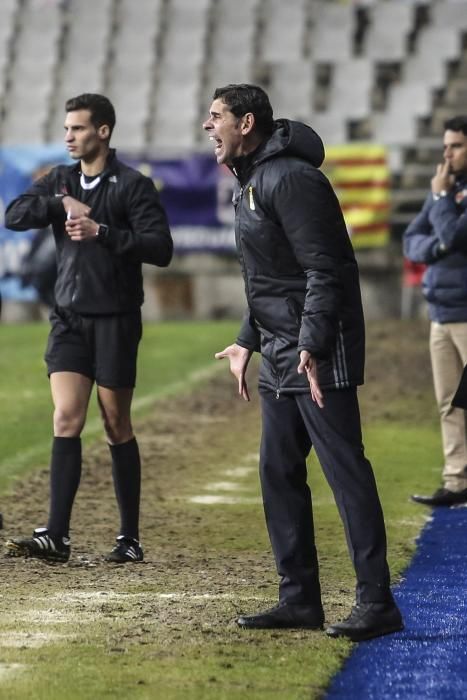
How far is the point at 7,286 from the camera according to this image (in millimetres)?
22781

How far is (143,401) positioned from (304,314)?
856cm

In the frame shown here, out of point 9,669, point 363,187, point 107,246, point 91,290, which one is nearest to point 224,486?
point 91,290

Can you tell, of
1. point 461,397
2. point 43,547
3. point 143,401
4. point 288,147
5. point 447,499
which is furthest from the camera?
point 143,401

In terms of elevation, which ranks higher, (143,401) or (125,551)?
(125,551)

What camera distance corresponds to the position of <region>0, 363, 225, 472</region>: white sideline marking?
10.4 m

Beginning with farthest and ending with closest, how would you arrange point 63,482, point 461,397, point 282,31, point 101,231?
point 282,31 < point 63,482 < point 101,231 < point 461,397

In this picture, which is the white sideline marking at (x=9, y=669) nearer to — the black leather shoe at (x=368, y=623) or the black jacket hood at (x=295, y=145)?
the black leather shoe at (x=368, y=623)

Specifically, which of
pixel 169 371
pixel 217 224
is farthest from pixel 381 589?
pixel 217 224

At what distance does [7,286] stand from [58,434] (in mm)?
16046

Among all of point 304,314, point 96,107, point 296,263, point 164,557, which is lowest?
point 164,557

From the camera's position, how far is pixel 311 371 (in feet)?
17.0

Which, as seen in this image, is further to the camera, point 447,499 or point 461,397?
point 447,499

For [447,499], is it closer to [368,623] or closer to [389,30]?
[368,623]

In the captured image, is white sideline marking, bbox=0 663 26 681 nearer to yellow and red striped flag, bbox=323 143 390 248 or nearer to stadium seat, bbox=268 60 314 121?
yellow and red striped flag, bbox=323 143 390 248
